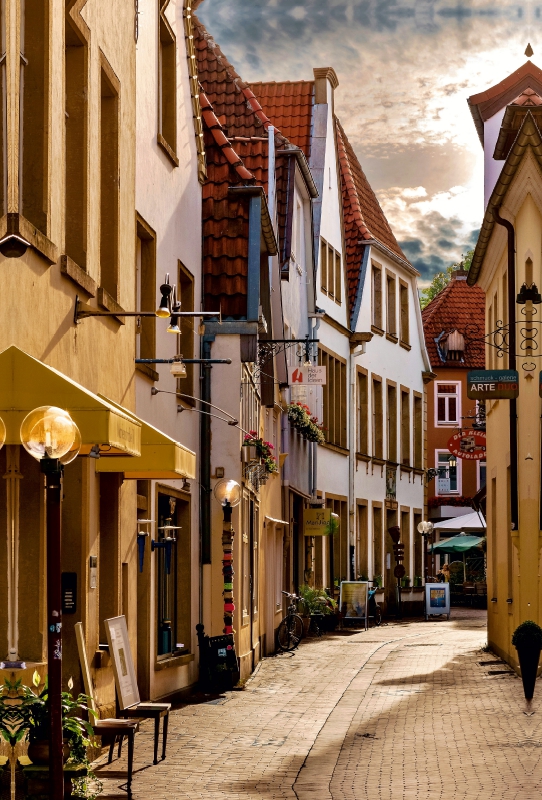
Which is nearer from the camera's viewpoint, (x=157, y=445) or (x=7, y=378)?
(x=7, y=378)

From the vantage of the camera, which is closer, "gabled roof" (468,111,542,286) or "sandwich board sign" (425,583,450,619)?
"gabled roof" (468,111,542,286)

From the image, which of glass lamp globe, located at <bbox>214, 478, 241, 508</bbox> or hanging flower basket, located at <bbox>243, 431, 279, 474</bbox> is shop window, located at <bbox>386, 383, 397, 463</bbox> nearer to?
hanging flower basket, located at <bbox>243, 431, 279, 474</bbox>

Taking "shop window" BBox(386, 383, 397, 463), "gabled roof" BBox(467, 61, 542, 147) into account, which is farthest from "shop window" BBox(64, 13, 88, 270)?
"shop window" BBox(386, 383, 397, 463)

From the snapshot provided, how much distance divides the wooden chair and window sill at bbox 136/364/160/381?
145 inches

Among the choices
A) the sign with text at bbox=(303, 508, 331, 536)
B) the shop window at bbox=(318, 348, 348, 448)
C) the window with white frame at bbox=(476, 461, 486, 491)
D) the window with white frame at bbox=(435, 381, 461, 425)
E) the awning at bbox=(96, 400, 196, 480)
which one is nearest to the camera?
the awning at bbox=(96, 400, 196, 480)

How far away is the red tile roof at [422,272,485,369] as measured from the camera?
57906mm

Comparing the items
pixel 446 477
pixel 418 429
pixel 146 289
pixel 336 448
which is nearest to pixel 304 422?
pixel 336 448

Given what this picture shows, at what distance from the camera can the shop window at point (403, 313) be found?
4225cm

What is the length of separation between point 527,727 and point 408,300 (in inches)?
1168

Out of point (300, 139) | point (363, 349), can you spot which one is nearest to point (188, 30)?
point (300, 139)

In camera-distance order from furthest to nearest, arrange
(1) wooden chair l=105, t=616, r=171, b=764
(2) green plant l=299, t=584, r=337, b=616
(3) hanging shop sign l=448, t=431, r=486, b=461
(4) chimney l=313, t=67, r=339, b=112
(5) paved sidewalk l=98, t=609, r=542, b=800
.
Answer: (3) hanging shop sign l=448, t=431, r=486, b=461 → (4) chimney l=313, t=67, r=339, b=112 → (2) green plant l=299, t=584, r=337, b=616 → (1) wooden chair l=105, t=616, r=171, b=764 → (5) paved sidewalk l=98, t=609, r=542, b=800

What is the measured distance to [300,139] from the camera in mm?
34656

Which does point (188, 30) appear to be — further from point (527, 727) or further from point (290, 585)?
point (290, 585)

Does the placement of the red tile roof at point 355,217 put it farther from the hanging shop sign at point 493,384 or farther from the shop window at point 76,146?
the shop window at point 76,146
